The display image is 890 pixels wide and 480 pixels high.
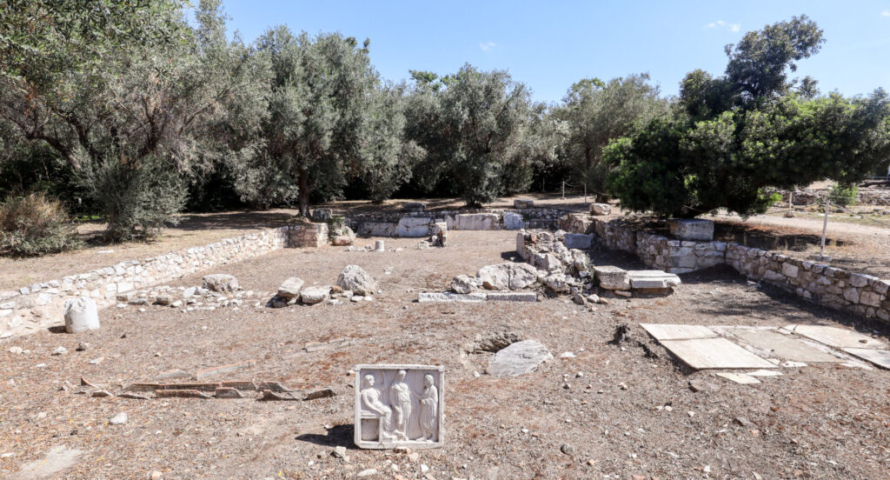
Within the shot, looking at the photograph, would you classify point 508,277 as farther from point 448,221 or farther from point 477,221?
point 448,221

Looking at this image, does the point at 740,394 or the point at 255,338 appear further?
the point at 255,338


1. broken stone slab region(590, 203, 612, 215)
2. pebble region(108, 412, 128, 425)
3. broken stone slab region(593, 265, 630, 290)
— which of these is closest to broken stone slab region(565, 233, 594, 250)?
broken stone slab region(590, 203, 612, 215)

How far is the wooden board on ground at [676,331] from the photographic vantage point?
6449 millimetres

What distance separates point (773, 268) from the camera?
935 centimetres

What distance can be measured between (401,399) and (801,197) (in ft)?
83.3

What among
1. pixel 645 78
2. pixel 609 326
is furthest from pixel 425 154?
pixel 609 326

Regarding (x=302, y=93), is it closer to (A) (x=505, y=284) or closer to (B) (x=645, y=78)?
(A) (x=505, y=284)

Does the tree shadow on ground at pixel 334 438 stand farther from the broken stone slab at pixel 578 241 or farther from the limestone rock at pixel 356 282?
the broken stone slab at pixel 578 241

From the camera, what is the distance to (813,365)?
5387 millimetres

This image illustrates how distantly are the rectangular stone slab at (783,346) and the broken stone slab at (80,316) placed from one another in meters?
10.3

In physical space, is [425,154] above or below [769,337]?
above

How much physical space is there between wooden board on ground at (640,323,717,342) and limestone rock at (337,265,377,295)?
17.4 feet

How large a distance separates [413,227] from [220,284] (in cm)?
1099

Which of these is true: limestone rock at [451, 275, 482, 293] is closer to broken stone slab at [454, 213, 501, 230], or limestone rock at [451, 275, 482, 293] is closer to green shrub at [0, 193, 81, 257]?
green shrub at [0, 193, 81, 257]
